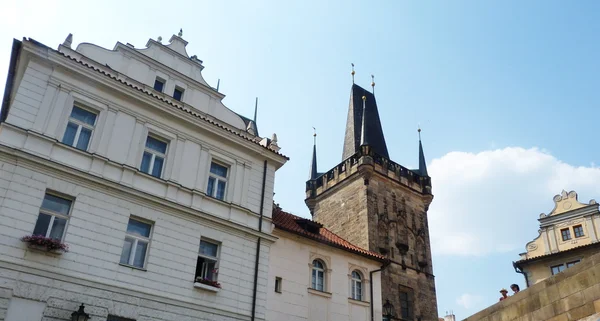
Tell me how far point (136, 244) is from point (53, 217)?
2547mm

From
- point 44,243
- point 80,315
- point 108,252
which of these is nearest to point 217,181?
point 108,252

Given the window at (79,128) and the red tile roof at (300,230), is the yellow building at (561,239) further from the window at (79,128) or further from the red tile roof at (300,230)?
the window at (79,128)

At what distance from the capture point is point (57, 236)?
14.3 m

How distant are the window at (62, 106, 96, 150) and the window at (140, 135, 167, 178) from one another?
1.92 metres

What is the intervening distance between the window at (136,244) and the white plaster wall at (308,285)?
4943mm

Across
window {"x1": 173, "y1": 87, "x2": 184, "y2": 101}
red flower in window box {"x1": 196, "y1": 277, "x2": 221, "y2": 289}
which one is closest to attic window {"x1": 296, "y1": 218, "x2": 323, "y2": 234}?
red flower in window box {"x1": 196, "y1": 277, "x2": 221, "y2": 289}

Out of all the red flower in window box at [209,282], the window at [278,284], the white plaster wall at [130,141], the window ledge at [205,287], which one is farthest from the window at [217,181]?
the window at [278,284]

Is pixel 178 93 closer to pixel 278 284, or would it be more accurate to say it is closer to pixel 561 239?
pixel 278 284

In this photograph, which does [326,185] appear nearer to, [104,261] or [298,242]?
[298,242]

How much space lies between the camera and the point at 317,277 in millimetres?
20703

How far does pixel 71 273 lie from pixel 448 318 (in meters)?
53.6

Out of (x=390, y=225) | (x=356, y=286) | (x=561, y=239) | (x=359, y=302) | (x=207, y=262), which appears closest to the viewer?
(x=207, y=262)

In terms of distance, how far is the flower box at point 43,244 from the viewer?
44.1 ft

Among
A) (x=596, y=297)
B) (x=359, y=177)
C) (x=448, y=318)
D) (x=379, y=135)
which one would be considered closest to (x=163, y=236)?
(x=596, y=297)
